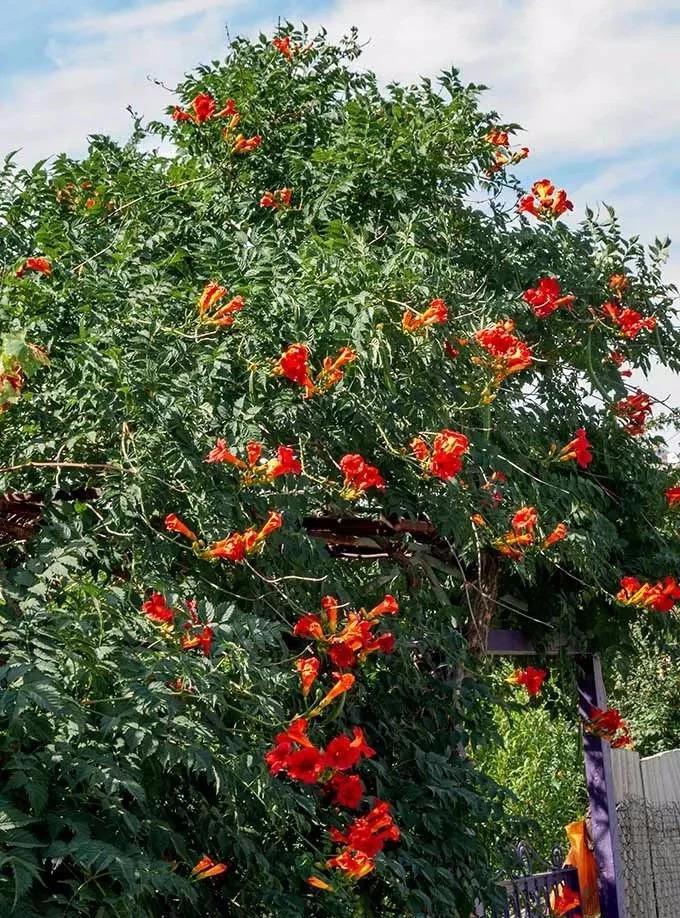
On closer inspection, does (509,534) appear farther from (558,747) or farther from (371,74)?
(558,747)

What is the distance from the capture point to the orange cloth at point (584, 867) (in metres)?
6.98

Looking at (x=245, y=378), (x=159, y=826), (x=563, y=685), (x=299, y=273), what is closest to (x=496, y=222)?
(x=299, y=273)

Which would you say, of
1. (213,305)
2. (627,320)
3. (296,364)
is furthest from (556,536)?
(213,305)

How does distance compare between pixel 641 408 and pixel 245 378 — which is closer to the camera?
pixel 245 378

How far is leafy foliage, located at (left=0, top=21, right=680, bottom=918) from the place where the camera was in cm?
302

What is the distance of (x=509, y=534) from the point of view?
14.4 ft

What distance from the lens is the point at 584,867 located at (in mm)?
6984

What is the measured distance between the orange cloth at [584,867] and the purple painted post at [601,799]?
4cm

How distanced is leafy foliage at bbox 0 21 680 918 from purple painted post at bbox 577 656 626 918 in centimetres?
99

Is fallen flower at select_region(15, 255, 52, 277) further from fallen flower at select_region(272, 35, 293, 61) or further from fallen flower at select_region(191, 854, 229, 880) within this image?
fallen flower at select_region(272, 35, 293, 61)

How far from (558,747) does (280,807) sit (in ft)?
24.6

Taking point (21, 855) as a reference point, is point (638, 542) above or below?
above

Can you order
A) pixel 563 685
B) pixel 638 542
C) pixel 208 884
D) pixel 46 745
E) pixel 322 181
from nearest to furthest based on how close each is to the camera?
pixel 46 745
pixel 208 884
pixel 322 181
pixel 638 542
pixel 563 685

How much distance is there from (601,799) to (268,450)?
3.98 meters
